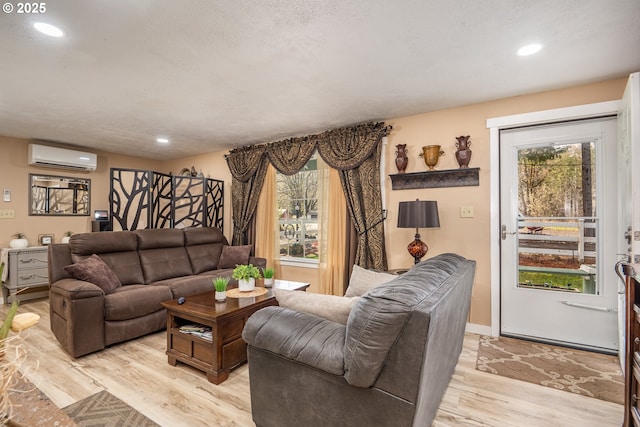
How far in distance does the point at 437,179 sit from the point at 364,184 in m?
0.84

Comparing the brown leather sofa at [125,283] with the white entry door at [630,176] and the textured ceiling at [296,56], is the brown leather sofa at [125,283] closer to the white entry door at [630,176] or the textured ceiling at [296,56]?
the textured ceiling at [296,56]

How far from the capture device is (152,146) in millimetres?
5086

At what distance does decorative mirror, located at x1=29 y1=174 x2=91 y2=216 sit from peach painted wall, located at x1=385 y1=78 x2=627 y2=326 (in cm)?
517

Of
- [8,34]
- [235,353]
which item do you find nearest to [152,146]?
[8,34]

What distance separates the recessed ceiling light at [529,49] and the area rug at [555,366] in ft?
7.93

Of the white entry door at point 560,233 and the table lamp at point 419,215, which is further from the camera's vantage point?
the table lamp at point 419,215

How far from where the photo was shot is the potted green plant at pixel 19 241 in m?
4.27

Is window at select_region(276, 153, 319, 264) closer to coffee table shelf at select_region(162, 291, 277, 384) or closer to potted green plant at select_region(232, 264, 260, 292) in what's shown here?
potted green plant at select_region(232, 264, 260, 292)

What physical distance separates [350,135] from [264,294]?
7.20 ft

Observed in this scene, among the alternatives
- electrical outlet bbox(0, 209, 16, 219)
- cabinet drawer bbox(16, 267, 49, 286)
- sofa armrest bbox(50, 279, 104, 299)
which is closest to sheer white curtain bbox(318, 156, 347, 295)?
sofa armrest bbox(50, 279, 104, 299)

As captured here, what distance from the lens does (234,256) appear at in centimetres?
447

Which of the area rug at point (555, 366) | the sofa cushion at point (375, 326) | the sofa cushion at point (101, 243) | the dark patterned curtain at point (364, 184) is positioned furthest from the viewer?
the dark patterned curtain at point (364, 184)

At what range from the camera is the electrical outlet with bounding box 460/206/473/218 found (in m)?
3.22

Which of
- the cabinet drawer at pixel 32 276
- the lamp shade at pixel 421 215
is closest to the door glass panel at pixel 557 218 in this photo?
the lamp shade at pixel 421 215
